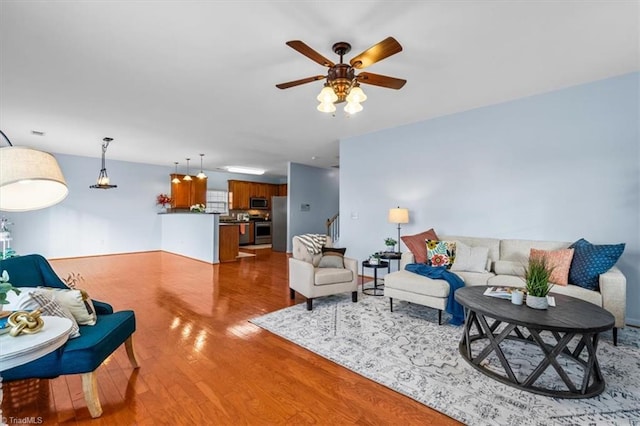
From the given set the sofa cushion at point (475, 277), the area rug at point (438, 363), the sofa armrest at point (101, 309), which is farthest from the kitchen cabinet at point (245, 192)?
the sofa cushion at point (475, 277)

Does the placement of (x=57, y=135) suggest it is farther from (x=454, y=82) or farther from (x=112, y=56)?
(x=454, y=82)

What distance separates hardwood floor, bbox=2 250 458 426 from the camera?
1.81 m

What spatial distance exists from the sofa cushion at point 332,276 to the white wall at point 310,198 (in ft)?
14.7

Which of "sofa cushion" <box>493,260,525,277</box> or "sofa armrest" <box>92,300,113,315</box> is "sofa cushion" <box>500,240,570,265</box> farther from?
"sofa armrest" <box>92,300,113,315</box>

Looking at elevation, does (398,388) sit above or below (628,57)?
below

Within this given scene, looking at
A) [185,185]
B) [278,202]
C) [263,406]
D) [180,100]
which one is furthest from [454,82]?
[185,185]

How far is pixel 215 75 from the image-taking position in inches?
122

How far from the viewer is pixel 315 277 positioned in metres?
3.66

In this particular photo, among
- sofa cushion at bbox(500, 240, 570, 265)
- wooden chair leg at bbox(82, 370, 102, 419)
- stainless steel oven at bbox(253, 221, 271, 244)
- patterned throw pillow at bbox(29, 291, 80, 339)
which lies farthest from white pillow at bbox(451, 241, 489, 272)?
stainless steel oven at bbox(253, 221, 271, 244)

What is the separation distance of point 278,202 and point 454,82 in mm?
6829

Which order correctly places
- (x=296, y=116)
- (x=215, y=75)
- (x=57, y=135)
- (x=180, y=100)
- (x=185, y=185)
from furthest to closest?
(x=185, y=185) < (x=57, y=135) < (x=296, y=116) < (x=180, y=100) < (x=215, y=75)

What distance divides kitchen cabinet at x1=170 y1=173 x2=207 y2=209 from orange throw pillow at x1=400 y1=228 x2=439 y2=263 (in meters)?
7.46

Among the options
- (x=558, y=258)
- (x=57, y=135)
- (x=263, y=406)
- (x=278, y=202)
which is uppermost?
(x=57, y=135)

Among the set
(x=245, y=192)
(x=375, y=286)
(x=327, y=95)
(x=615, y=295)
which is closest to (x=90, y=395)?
(x=327, y=95)
